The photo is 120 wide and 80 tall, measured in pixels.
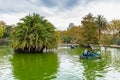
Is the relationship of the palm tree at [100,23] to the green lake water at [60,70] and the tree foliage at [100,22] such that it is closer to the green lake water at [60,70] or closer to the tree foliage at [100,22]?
the tree foliage at [100,22]

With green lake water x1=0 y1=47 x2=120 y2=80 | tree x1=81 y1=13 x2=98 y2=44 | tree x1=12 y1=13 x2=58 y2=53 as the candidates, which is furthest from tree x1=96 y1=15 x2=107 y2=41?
green lake water x1=0 y1=47 x2=120 y2=80

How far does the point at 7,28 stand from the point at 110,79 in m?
124

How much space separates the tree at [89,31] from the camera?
86875 mm

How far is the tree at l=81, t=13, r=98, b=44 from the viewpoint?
8688 cm

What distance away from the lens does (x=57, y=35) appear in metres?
56.6

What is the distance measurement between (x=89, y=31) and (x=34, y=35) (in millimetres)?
35840

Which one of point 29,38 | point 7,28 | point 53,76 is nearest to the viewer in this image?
point 53,76

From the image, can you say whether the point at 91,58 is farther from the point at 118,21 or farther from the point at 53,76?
the point at 118,21

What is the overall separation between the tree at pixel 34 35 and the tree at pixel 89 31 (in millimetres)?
31056

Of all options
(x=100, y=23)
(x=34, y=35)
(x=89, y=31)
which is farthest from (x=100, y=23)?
(x=34, y=35)

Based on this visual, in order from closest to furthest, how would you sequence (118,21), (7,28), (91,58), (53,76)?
(53,76) < (91,58) < (118,21) < (7,28)

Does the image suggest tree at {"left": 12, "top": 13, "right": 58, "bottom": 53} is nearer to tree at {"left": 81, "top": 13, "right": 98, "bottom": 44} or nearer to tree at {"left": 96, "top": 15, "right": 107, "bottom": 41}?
tree at {"left": 81, "top": 13, "right": 98, "bottom": 44}

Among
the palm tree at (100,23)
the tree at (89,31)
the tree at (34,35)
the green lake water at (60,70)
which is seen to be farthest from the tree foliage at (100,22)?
the green lake water at (60,70)

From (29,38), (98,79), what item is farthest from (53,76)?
(29,38)
